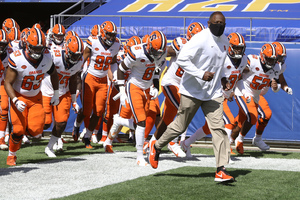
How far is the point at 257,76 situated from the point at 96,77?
2.90 m

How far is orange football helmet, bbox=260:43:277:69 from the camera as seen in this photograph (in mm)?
8672

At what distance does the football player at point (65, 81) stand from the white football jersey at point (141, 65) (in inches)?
43.6

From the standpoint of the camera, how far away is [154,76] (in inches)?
313

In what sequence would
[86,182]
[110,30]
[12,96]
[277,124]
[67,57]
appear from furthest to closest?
[277,124] → [110,30] → [67,57] → [12,96] → [86,182]

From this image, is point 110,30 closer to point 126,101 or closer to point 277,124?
point 126,101

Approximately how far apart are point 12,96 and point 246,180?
3.06m

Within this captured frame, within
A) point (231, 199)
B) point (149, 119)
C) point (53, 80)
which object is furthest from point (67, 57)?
point (231, 199)

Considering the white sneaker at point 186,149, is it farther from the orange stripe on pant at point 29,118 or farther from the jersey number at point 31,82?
the jersey number at point 31,82

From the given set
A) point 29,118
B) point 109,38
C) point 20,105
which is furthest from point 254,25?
point 20,105

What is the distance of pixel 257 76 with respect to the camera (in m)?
8.92

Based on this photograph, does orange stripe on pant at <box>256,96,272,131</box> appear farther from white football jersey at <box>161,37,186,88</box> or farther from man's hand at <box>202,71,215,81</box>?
man's hand at <box>202,71,215,81</box>

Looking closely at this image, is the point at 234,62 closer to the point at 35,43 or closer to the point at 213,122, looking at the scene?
the point at 213,122

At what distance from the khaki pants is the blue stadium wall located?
4.73m

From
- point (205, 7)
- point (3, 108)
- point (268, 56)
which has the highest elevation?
point (205, 7)
